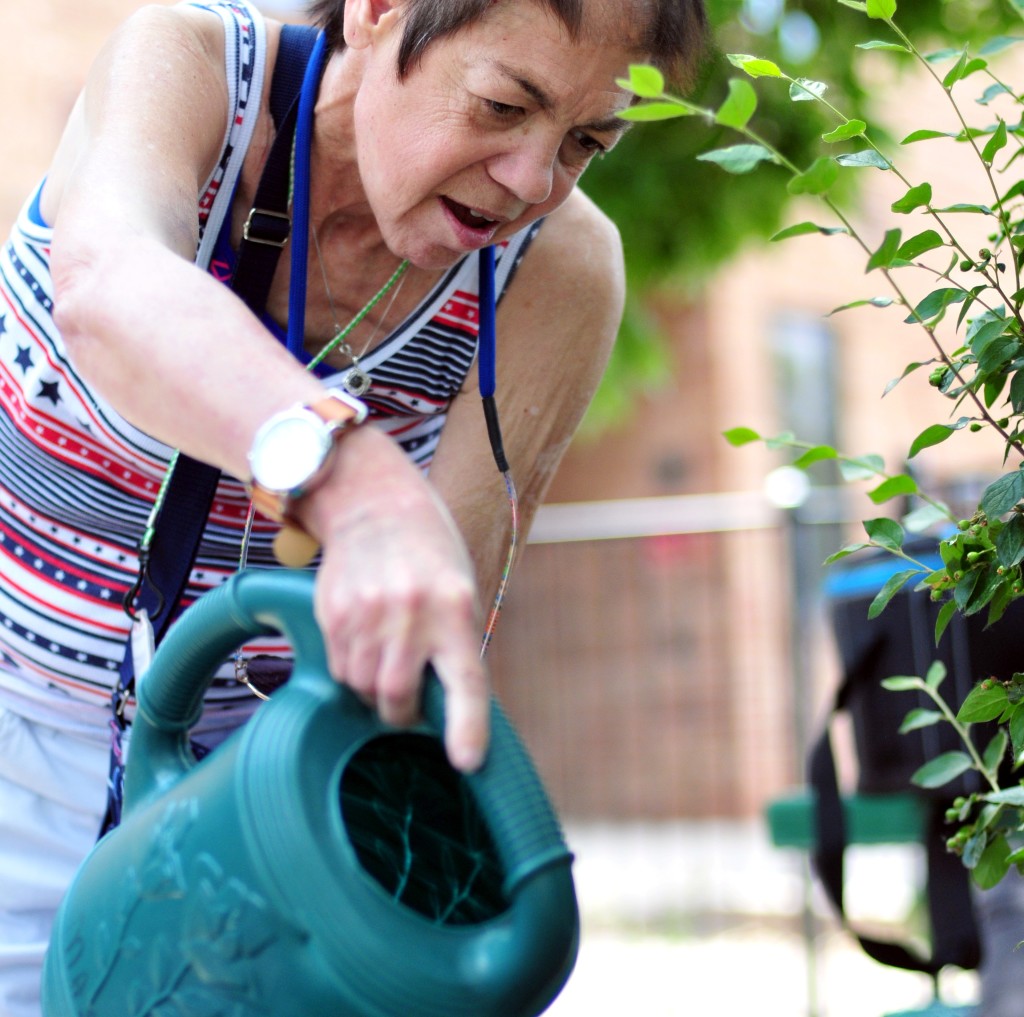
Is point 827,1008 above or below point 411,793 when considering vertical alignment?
below

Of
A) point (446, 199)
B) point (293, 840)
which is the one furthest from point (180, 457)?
point (293, 840)

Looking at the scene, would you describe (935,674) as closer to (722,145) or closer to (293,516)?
(293,516)

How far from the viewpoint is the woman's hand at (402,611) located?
2.50ft

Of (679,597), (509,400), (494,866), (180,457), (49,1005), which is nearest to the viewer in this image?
(494,866)

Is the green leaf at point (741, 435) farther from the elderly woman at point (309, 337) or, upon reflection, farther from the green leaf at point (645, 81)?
the green leaf at point (645, 81)

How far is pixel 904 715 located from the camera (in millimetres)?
2635

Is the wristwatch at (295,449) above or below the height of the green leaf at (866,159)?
below

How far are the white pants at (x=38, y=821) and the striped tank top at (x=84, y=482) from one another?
33 mm

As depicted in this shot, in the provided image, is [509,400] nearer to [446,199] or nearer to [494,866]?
[446,199]

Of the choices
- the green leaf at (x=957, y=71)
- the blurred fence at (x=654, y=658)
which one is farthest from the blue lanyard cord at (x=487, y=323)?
the blurred fence at (x=654, y=658)

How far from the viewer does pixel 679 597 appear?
7.30m

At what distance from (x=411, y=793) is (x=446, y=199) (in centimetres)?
63

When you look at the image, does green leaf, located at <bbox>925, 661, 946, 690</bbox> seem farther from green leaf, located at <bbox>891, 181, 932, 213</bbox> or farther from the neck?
the neck

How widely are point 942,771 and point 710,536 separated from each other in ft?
15.4
